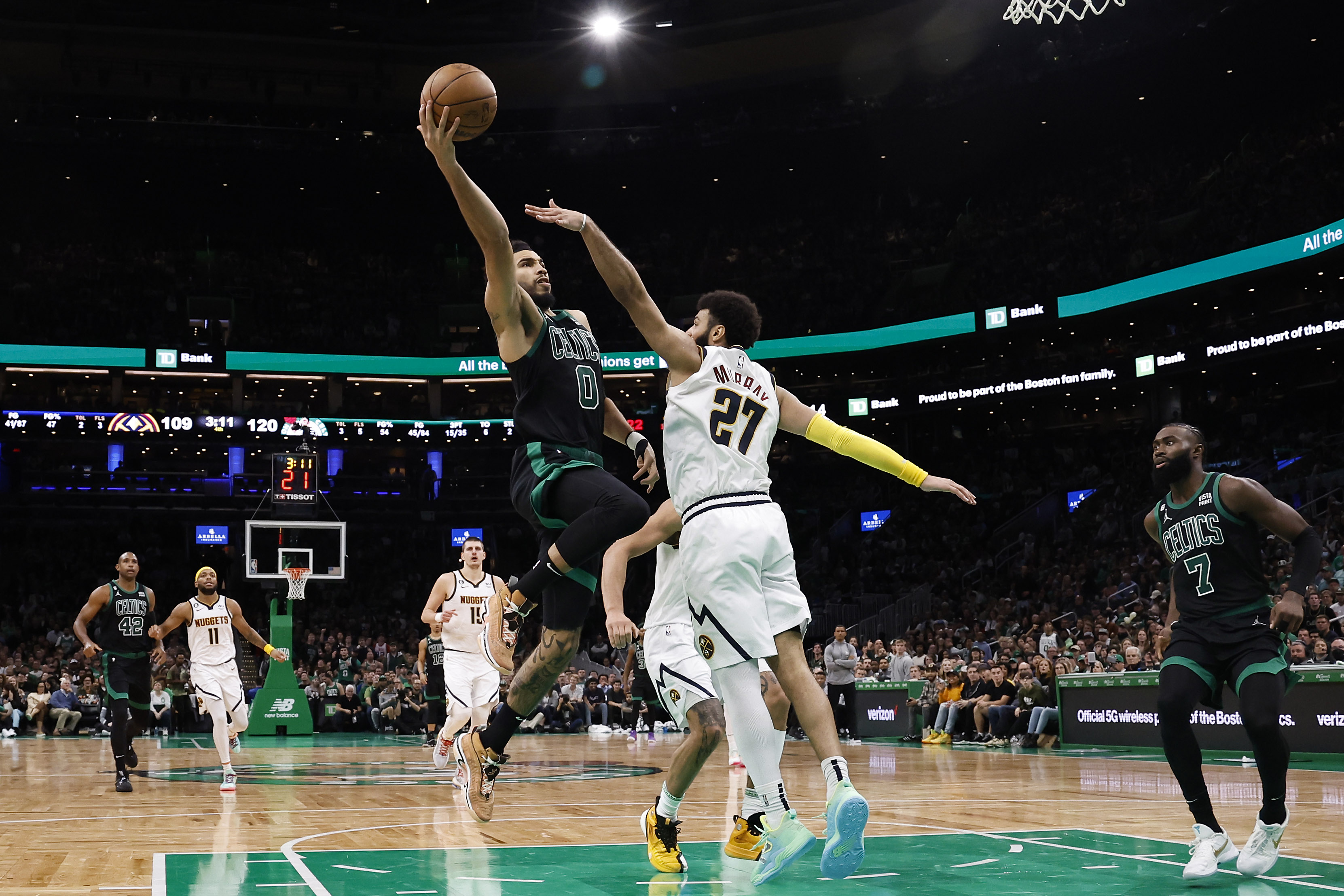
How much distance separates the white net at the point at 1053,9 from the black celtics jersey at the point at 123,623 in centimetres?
2417

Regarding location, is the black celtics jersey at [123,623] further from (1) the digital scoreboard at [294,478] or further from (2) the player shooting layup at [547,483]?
(1) the digital scoreboard at [294,478]

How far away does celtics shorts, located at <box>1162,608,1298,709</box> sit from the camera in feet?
19.2

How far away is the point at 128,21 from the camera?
3675 centimetres

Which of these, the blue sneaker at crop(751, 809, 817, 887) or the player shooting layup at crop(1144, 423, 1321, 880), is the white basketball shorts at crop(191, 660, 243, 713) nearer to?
the blue sneaker at crop(751, 809, 817, 887)

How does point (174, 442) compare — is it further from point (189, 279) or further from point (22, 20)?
point (22, 20)

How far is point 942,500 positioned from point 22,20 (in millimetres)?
31274

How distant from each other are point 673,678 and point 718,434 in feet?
6.89

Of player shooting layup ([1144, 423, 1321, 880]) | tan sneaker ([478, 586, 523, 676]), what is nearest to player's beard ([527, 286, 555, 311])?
tan sneaker ([478, 586, 523, 676])

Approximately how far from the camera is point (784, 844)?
15.9 ft

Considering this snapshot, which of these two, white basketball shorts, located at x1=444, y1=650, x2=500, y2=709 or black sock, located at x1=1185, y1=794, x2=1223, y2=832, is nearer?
black sock, located at x1=1185, y1=794, x2=1223, y2=832

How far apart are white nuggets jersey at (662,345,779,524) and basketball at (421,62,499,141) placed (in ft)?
5.00

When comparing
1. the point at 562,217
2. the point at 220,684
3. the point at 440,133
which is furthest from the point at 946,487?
the point at 220,684

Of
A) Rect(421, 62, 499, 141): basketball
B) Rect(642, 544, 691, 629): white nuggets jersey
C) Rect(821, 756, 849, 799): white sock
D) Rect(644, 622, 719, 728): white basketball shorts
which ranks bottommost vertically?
Rect(821, 756, 849, 799): white sock

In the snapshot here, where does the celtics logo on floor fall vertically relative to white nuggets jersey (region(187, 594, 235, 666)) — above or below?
below
